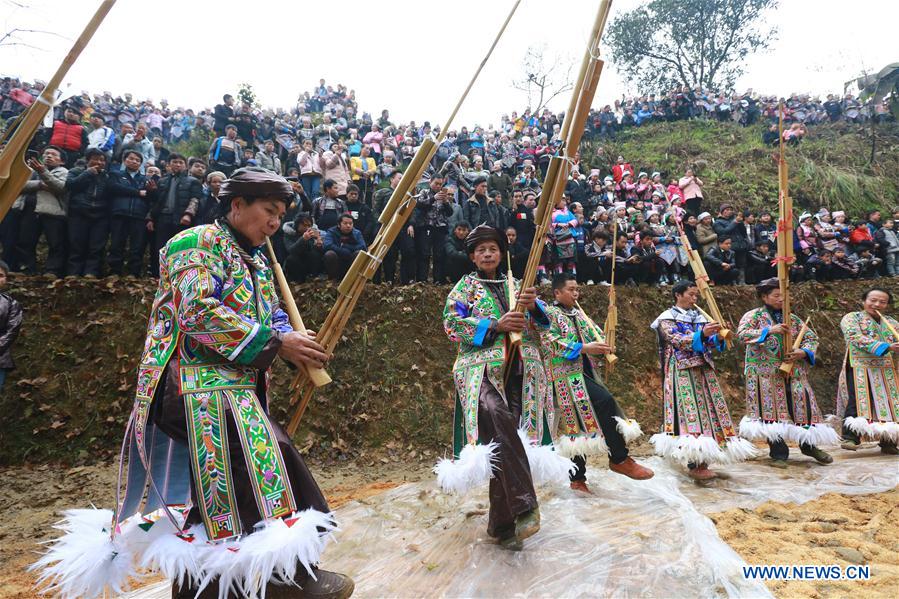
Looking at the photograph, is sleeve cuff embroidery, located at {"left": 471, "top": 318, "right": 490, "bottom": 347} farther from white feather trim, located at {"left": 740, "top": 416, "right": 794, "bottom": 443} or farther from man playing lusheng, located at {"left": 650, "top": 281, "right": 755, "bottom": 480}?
white feather trim, located at {"left": 740, "top": 416, "right": 794, "bottom": 443}

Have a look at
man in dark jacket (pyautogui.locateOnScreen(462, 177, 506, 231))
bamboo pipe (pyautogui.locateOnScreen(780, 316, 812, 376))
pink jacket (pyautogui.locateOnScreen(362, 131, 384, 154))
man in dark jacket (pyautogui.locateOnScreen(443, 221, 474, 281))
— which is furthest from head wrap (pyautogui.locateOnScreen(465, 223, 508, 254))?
pink jacket (pyautogui.locateOnScreen(362, 131, 384, 154))

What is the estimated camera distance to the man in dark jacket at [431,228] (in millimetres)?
8164

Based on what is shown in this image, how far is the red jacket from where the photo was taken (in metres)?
7.33

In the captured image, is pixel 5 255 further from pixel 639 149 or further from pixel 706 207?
pixel 639 149

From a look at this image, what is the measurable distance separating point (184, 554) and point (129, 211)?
614cm

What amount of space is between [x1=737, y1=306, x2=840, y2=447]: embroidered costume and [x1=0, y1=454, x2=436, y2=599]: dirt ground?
382cm

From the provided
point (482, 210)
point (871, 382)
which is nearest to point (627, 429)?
point (871, 382)

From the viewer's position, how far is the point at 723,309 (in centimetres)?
989

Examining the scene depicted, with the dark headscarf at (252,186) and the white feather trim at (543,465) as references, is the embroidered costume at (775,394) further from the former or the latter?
the dark headscarf at (252,186)

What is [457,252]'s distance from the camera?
7949 millimetres

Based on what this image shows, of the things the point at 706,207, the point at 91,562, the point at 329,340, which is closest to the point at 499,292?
the point at 329,340

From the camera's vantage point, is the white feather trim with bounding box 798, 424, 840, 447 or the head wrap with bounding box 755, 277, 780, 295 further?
the head wrap with bounding box 755, 277, 780, 295

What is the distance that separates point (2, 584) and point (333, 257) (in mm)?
4831

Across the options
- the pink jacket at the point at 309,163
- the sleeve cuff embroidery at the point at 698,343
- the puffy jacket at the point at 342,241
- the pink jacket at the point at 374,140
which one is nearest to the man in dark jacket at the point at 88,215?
the puffy jacket at the point at 342,241
